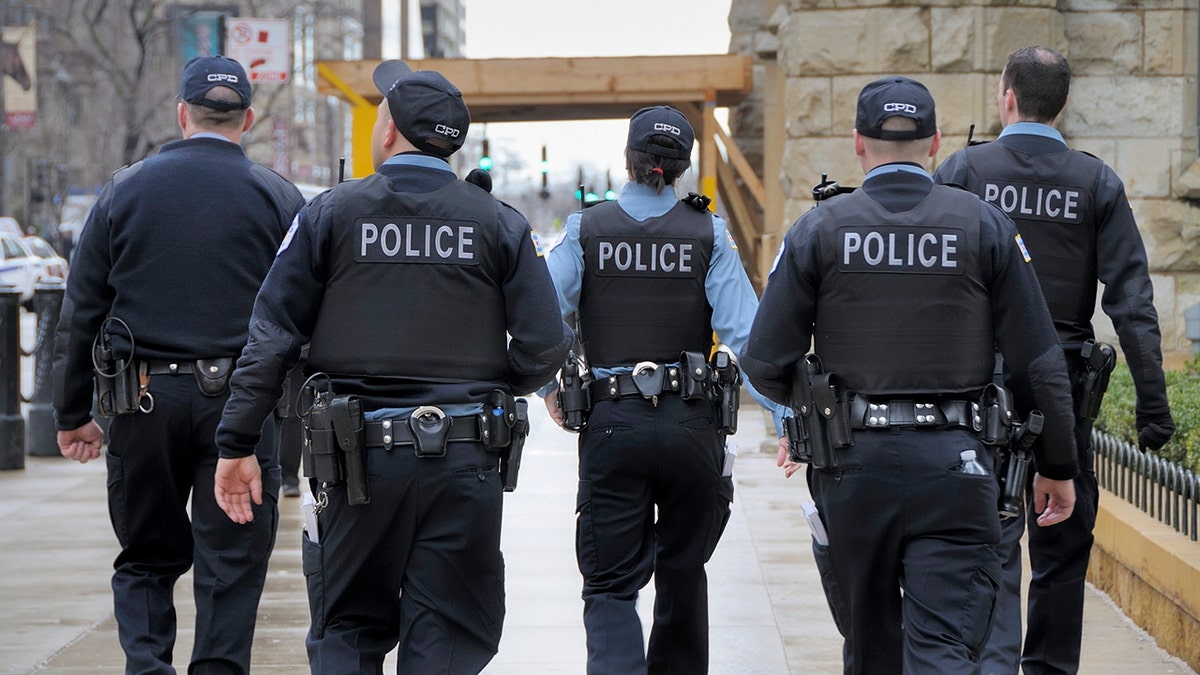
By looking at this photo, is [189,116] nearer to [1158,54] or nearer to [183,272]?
[183,272]

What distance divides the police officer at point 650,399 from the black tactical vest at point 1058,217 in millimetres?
956

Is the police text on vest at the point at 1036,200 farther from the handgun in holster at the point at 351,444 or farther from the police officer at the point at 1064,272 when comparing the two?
the handgun in holster at the point at 351,444

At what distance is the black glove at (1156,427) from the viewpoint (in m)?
5.40

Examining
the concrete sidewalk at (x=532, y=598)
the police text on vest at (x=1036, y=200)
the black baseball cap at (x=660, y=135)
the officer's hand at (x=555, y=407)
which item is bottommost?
the concrete sidewalk at (x=532, y=598)

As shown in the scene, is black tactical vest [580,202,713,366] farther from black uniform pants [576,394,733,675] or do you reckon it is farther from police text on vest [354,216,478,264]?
police text on vest [354,216,478,264]

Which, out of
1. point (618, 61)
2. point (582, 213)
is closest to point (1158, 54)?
point (618, 61)

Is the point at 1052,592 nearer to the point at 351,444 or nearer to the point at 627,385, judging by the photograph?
the point at 627,385

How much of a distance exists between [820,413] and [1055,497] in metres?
0.83

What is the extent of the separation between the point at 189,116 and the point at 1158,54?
851cm

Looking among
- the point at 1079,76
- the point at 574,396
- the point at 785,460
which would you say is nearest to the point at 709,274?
the point at 574,396

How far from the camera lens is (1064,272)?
17.9 feet

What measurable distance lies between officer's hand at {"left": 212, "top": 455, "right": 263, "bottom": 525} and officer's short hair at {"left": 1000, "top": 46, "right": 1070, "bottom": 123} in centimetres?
281

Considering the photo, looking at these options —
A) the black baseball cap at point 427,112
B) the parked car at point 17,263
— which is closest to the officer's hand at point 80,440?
the black baseball cap at point 427,112

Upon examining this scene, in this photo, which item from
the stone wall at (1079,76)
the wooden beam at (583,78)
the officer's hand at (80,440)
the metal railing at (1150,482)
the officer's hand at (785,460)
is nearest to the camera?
the officer's hand at (785,460)
